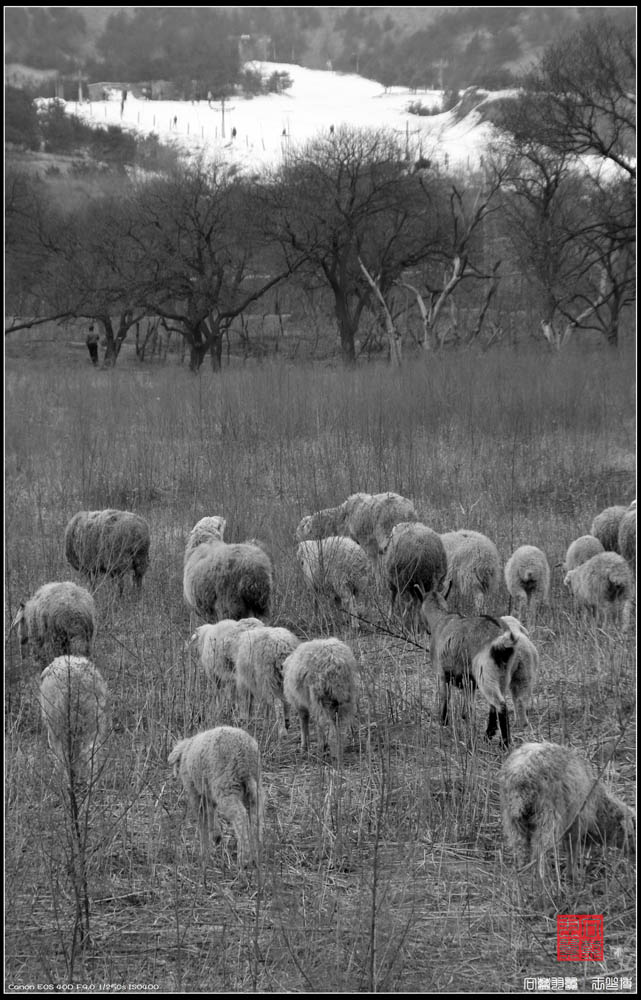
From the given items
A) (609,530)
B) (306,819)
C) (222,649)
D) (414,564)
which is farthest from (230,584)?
(609,530)

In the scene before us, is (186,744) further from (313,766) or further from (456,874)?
(456,874)

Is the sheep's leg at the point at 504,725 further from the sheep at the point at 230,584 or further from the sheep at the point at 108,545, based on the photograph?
the sheep at the point at 108,545

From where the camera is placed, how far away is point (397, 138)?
2855 cm

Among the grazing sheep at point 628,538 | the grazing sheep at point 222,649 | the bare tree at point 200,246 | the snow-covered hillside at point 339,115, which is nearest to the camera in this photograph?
the grazing sheep at point 222,649

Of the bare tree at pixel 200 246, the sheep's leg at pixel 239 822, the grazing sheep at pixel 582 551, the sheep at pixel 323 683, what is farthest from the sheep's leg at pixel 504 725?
the bare tree at pixel 200 246

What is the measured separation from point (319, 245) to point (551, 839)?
83.6 ft

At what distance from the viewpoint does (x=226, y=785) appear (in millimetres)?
2857

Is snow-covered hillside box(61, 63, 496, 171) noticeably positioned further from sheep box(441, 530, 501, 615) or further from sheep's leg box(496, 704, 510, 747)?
sheep's leg box(496, 704, 510, 747)

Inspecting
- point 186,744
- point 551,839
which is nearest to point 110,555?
point 186,744

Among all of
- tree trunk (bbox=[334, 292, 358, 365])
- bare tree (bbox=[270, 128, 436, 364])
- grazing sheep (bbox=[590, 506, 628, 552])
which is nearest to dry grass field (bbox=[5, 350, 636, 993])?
grazing sheep (bbox=[590, 506, 628, 552])

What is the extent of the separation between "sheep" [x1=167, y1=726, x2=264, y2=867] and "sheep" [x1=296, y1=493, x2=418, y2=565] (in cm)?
360

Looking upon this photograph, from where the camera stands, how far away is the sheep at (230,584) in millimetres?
5043

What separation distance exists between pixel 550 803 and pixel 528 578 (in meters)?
2.67

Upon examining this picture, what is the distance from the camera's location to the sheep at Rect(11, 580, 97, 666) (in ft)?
14.6
